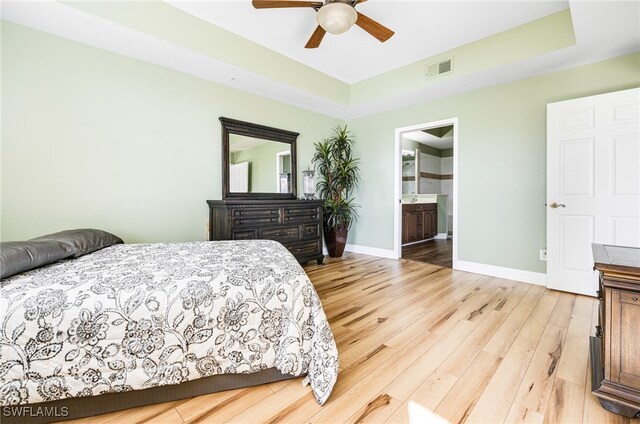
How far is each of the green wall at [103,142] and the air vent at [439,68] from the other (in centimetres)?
249

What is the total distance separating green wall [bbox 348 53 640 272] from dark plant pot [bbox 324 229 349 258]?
170 centimetres

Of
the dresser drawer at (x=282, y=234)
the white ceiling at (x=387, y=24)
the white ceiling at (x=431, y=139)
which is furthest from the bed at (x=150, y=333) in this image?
the white ceiling at (x=431, y=139)

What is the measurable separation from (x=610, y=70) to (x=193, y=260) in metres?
4.21

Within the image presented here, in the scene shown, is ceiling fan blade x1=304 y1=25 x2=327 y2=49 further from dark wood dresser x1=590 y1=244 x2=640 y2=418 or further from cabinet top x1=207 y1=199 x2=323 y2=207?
dark wood dresser x1=590 y1=244 x2=640 y2=418

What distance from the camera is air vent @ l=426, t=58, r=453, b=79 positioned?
3207 mm

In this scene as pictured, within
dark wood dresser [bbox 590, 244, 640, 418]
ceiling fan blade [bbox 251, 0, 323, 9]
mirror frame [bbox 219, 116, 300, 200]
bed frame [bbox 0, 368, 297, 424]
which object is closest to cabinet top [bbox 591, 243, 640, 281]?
dark wood dresser [bbox 590, 244, 640, 418]

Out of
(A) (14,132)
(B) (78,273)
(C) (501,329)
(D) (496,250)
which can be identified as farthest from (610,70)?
(A) (14,132)

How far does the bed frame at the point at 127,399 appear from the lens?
1126 millimetres

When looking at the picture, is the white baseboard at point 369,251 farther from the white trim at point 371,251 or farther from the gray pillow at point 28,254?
the gray pillow at point 28,254

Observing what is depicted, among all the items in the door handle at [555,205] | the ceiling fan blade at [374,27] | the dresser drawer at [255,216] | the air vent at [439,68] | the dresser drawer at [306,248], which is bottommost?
the dresser drawer at [306,248]

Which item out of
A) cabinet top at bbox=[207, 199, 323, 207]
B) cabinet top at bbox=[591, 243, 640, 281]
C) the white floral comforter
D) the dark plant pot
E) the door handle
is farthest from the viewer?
the dark plant pot

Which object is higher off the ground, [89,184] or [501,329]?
[89,184]

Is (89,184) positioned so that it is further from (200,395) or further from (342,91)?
(342,91)

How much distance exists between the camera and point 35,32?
7.38 feet
